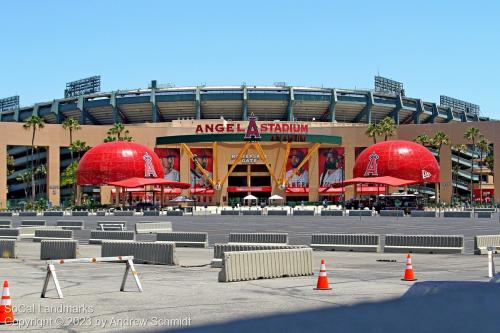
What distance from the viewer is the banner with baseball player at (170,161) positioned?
125 meters

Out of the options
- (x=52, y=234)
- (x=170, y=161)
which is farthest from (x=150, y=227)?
(x=170, y=161)

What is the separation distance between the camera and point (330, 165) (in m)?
125

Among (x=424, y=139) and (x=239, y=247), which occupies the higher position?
(x=424, y=139)

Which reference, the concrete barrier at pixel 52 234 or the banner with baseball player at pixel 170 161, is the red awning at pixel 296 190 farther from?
the concrete barrier at pixel 52 234

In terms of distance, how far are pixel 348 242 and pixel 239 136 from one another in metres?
86.0

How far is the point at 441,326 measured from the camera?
9.16 m

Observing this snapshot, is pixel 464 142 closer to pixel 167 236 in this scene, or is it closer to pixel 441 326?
pixel 167 236

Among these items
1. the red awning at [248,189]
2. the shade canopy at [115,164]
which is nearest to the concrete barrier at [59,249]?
the shade canopy at [115,164]

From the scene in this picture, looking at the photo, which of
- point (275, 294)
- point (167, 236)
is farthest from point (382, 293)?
point (167, 236)

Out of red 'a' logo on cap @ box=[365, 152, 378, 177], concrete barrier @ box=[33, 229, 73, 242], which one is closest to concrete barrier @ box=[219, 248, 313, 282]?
concrete barrier @ box=[33, 229, 73, 242]

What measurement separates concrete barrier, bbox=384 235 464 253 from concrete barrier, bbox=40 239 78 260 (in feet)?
39.8

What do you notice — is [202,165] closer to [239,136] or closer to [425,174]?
[239,136]

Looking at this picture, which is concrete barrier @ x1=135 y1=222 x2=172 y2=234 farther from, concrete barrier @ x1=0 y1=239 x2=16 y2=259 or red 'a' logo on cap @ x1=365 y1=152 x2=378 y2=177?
red 'a' logo on cap @ x1=365 y1=152 x2=378 y2=177

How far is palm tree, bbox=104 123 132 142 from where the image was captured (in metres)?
122
